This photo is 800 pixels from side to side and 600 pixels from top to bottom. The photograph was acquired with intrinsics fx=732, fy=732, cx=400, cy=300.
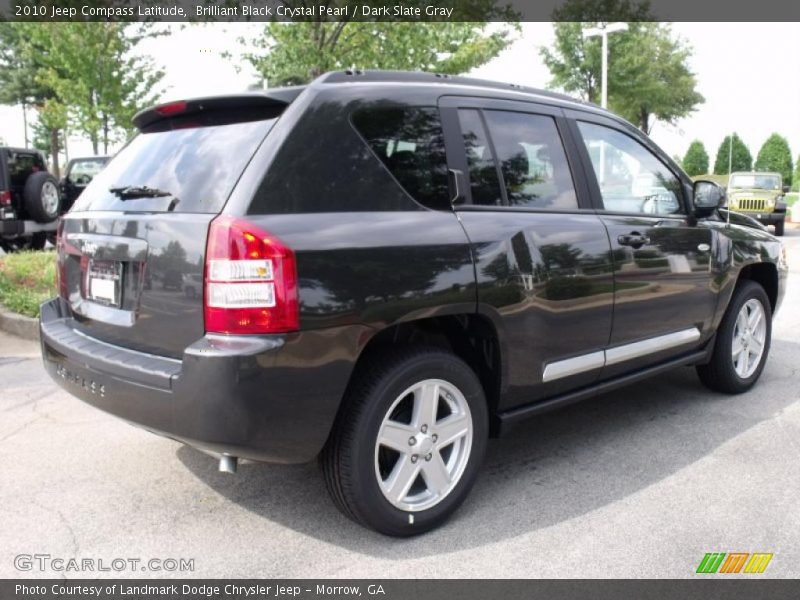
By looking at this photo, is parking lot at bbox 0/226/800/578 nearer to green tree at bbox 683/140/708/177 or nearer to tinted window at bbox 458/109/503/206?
tinted window at bbox 458/109/503/206

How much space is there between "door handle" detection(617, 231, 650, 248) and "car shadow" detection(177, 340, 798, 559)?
1.13m

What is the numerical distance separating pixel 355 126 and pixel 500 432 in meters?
1.53

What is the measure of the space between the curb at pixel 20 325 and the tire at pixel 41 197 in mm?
5998

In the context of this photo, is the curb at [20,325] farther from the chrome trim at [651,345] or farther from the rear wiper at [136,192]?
the chrome trim at [651,345]

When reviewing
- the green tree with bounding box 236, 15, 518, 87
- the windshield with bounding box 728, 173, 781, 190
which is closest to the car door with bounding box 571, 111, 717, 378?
the green tree with bounding box 236, 15, 518, 87

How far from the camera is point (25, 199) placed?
12383 mm

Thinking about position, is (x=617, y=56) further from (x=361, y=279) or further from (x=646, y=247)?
(x=361, y=279)

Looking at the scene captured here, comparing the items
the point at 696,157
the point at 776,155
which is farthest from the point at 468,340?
the point at 696,157

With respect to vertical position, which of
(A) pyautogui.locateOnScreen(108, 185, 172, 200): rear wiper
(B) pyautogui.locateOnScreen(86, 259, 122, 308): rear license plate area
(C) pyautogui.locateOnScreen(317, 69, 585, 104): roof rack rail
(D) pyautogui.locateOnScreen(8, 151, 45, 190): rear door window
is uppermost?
(D) pyautogui.locateOnScreen(8, 151, 45, 190): rear door window

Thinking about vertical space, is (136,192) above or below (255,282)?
above

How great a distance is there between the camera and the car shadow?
3.11 meters

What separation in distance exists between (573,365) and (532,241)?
675 mm

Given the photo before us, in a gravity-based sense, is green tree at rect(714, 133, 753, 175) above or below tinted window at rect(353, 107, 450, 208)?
above
